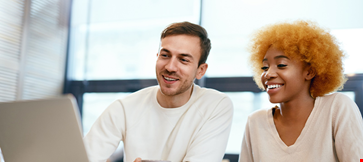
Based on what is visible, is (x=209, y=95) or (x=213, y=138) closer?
(x=213, y=138)

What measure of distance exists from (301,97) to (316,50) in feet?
0.86

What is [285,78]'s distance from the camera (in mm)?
1588

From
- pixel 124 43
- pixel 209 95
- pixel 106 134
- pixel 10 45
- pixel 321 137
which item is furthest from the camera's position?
pixel 124 43

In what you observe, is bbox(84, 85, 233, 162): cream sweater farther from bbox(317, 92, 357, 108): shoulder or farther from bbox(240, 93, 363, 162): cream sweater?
bbox(317, 92, 357, 108): shoulder

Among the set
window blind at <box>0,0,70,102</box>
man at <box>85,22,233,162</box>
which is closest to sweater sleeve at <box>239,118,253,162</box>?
man at <box>85,22,233,162</box>

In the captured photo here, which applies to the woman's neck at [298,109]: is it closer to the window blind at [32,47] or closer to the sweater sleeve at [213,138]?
the sweater sleeve at [213,138]

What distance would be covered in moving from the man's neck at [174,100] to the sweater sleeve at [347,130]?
77cm

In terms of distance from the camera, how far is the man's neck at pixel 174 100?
1715 millimetres

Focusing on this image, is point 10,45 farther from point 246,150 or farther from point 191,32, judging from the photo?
point 246,150

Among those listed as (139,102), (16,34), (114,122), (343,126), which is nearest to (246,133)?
(343,126)

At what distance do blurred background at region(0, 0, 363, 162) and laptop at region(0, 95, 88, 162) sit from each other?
1892mm

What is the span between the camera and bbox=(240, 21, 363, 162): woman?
1509 mm

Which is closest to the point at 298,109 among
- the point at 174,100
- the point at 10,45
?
the point at 174,100

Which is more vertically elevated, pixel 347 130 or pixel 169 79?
pixel 169 79
